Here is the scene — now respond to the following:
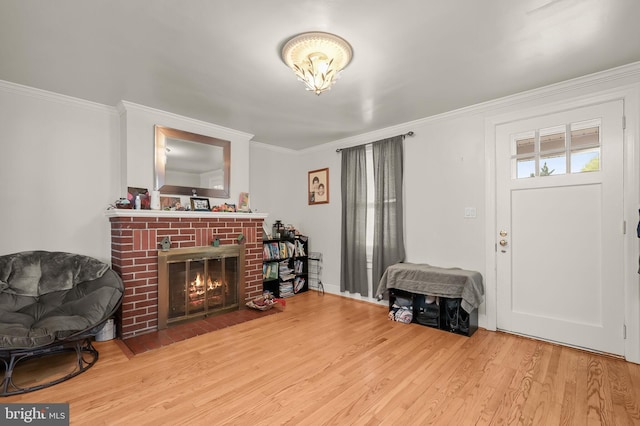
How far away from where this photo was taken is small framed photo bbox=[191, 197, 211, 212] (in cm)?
359

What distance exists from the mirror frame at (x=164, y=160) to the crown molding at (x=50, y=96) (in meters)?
0.57

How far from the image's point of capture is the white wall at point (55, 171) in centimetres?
271

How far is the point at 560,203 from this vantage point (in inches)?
108

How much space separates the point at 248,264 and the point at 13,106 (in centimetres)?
282

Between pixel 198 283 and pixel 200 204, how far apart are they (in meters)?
0.96

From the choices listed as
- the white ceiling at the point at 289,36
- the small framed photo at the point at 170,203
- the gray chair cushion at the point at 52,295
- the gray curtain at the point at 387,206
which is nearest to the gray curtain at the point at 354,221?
the gray curtain at the point at 387,206

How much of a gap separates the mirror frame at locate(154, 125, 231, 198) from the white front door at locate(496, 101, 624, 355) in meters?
3.25

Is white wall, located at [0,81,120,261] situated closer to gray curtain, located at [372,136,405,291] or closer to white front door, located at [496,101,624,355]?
gray curtain, located at [372,136,405,291]

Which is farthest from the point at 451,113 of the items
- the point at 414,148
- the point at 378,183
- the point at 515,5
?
the point at 515,5

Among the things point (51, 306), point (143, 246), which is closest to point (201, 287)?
point (143, 246)

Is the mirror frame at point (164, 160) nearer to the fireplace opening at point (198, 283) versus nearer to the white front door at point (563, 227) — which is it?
the fireplace opening at point (198, 283)

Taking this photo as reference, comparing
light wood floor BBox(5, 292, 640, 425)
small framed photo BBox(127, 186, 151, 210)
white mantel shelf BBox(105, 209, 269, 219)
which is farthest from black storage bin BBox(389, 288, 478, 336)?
small framed photo BBox(127, 186, 151, 210)

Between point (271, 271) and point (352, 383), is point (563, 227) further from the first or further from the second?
point (271, 271)

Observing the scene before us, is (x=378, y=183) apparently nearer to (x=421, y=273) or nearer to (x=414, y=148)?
(x=414, y=148)
